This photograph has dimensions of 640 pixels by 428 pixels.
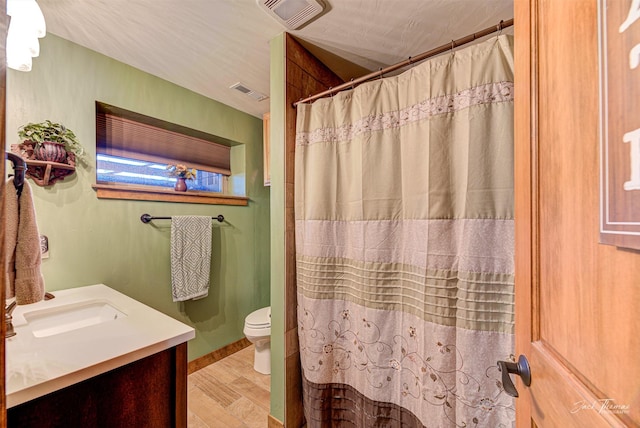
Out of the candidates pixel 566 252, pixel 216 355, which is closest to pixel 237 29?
pixel 566 252

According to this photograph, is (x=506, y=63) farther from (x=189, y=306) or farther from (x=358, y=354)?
(x=189, y=306)

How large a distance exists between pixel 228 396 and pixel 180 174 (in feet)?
5.61

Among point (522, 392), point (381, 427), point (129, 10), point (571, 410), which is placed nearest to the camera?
→ point (571, 410)

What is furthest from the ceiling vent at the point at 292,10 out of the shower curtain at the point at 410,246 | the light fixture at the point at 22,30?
the light fixture at the point at 22,30

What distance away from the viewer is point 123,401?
0.81 meters

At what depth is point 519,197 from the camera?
608 millimetres

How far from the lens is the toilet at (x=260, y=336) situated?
75.0 inches

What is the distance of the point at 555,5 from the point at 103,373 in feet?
4.80

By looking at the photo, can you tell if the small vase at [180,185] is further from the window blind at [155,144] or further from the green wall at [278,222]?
the green wall at [278,222]

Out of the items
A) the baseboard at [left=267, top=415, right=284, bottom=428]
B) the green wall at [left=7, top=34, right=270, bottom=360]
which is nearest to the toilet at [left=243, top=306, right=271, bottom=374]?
the green wall at [left=7, top=34, right=270, bottom=360]

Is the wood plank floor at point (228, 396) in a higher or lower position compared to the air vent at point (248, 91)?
lower

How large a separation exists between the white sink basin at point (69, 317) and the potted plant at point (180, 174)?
1.00 m

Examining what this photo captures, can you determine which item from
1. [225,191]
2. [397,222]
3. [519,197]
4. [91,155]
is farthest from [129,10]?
[519,197]

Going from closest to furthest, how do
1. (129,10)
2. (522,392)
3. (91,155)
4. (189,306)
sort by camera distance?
(522,392)
(129,10)
(91,155)
(189,306)
